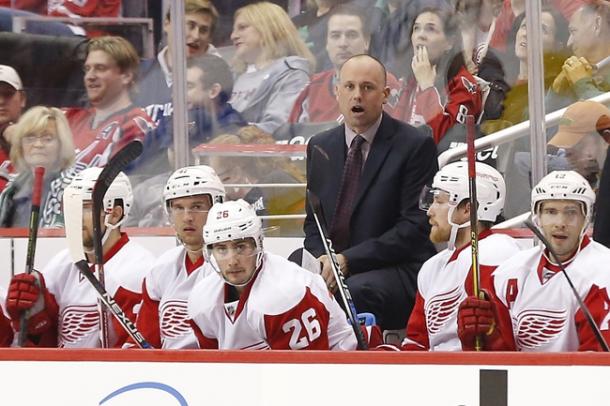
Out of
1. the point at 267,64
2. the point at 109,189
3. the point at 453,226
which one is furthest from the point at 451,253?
the point at 267,64

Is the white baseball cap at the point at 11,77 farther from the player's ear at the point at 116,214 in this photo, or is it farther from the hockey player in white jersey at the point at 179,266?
the hockey player in white jersey at the point at 179,266

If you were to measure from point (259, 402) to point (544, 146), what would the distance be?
157 centimetres

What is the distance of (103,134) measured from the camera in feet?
19.3

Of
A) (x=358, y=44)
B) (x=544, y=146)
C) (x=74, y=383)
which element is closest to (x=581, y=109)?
(x=544, y=146)

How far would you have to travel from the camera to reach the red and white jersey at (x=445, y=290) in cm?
482

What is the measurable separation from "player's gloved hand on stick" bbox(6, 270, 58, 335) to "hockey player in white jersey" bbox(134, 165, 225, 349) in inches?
11.7

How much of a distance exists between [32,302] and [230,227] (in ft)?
2.36

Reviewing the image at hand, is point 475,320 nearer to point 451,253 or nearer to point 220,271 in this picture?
point 451,253

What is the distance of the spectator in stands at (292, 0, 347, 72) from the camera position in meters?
5.75

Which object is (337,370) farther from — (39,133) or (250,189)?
(39,133)

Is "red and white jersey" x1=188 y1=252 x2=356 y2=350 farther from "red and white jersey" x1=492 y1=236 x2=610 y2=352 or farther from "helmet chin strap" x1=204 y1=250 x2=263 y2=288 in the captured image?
"red and white jersey" x1=492 y1=236 x2=610 y2=352

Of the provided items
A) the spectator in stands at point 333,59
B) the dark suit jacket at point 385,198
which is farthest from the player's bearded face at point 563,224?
the spectator in stands at point 333,59

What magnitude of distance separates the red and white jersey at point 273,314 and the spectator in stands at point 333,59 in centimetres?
114

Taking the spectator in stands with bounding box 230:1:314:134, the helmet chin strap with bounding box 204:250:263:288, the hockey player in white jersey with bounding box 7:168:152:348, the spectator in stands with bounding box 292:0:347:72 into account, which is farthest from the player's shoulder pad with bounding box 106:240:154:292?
the spectator in stands with bounding box 292:0:347:72
